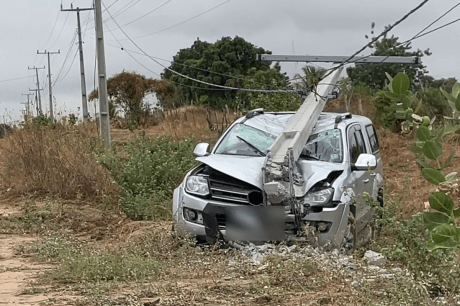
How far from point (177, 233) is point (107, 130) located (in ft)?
41.9

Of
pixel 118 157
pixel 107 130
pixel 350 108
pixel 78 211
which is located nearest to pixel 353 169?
pixel 78 211

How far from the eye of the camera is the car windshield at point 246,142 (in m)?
8.88

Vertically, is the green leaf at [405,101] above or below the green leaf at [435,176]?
above

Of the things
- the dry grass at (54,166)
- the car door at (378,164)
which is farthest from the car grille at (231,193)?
the dry grass at (54,166)

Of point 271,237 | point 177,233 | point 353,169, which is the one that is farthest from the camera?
point 353,169

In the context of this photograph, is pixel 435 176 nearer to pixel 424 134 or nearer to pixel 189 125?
pixel 424 134

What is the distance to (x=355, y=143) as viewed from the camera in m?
9.34

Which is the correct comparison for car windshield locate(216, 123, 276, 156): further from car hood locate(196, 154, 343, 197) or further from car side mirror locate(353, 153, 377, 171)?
car side mirror locate(353, 153, 377, 171)

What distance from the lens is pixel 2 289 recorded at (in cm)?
683

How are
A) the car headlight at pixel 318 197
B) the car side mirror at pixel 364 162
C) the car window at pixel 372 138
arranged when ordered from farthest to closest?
the car window at pixel 372 138 → the car side mirror at pixel 364 162 → the car headlight at pixel 318 197

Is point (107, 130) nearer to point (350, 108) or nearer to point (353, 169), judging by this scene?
point (350, 108)

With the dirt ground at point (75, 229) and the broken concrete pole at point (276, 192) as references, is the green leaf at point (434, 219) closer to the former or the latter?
the dirt ground at point (75, 229)

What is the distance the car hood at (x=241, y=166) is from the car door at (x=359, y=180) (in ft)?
3.51

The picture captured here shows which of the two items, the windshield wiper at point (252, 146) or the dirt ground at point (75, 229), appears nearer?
the dirt ground at point (75, 229)
